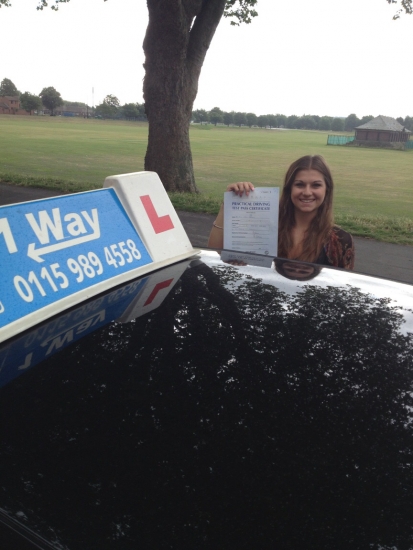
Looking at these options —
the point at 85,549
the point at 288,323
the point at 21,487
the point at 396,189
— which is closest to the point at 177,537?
the point at 85,549

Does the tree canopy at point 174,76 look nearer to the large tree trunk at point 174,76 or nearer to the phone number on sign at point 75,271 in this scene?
the large tree trunk at point 174,76

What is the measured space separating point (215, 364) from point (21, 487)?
A: 1.94ft

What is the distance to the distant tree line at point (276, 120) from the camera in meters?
144

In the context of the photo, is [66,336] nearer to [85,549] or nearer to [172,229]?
[85,549]

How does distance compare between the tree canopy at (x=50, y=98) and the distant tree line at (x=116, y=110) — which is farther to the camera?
the tree canopy at (x=50, y=98)

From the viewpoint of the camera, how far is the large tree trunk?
1188 centimetres

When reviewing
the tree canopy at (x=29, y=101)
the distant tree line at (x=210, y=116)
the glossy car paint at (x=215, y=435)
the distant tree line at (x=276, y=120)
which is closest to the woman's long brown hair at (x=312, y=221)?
the glossy car paint at (x=215, y=435)

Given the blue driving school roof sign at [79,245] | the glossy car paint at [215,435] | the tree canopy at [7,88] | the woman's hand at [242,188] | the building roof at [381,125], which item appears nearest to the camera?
the glossy car paint at [215,435]

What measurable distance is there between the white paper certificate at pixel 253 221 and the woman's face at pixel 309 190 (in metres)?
0.41

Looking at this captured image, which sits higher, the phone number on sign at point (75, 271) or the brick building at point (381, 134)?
the phone number on sign at point (75, 271)

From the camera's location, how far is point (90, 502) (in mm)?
957

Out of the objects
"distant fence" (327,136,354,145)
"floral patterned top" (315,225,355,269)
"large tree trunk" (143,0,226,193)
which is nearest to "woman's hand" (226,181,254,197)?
"floral patterned top" (315,225,355,269)

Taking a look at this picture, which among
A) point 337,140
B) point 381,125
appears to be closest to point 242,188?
point 337,140

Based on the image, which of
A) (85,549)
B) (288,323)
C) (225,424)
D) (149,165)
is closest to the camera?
(85,549)
